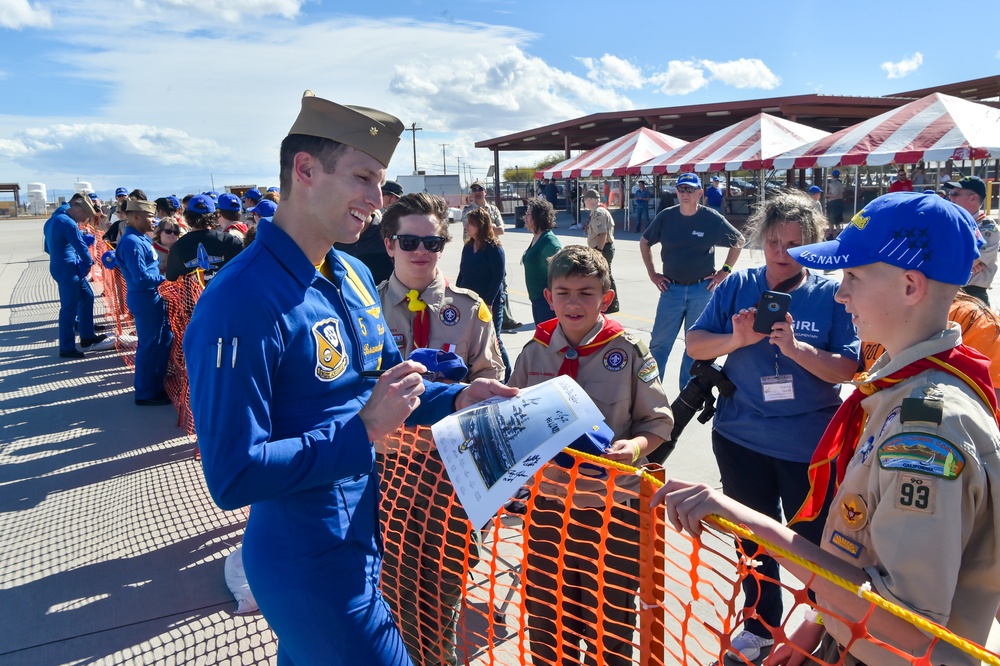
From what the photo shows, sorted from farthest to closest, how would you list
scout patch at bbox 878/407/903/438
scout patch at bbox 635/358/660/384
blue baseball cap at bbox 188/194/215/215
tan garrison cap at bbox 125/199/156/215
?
tan garrison cap at bbox 125/199/156/215
blue baseball cap at bbox 188/194/215/215
scout patch at bbox 635/358/660/384
scout patch at bbox 878/407/903/438

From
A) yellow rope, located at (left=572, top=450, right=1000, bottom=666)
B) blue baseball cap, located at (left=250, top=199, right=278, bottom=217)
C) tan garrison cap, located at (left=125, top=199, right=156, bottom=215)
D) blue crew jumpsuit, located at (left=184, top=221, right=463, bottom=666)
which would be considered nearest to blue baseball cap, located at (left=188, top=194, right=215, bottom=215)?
blue baseball cap, located at (left=250, top=199, right=278, bottom=217)

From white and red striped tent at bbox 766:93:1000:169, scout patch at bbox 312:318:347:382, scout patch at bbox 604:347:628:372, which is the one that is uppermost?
white and red striped tent at bbox 766:93:1000:169

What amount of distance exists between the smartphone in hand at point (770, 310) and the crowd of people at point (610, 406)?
7 centimetres

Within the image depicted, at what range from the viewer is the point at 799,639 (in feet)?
5.75

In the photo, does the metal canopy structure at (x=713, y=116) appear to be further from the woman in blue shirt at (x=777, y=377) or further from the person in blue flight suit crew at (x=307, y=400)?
the person in blue flight suit crew at (x=307, y=400)

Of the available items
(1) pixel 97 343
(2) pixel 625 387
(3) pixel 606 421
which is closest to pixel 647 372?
(2) pixel 625 387

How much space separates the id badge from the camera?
2775mm

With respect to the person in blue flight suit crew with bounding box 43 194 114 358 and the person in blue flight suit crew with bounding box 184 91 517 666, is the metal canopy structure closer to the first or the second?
the person in blue flight suit crew with bounding box 43 194 114 358

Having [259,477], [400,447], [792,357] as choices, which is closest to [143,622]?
[400,447]

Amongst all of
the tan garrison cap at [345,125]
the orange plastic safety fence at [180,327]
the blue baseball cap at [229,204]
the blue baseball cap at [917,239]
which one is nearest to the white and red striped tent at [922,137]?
the blue baseball cap at [229,204]

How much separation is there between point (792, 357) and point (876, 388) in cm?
108

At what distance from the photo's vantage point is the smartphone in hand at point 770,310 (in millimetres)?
2586

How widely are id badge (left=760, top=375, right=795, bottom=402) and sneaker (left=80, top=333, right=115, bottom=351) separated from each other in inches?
363

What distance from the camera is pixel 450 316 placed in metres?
3.04
